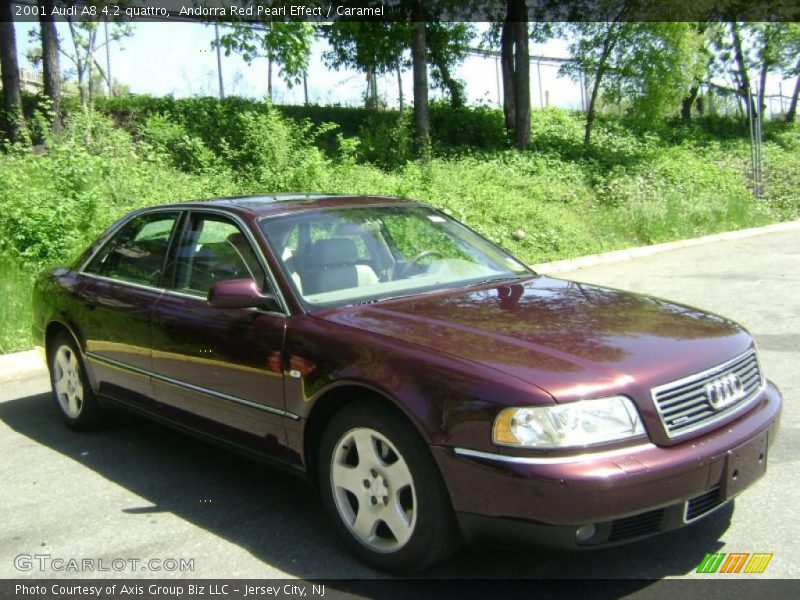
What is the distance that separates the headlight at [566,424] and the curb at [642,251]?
765 centimetres

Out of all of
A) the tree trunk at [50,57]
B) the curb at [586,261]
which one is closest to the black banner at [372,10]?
the tree trunk at [50,57]

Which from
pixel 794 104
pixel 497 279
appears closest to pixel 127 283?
pixel 497 279

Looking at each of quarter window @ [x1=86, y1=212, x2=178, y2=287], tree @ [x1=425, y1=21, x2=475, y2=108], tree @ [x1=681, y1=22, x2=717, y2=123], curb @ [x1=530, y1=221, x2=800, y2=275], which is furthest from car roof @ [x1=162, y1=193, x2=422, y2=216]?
tree @ [x1=681, y1=22, x2=717, y2=123]

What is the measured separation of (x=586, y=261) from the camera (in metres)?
13.0

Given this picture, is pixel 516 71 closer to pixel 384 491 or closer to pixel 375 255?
pixel 375 255

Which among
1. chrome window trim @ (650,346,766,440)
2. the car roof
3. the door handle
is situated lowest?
chrome window trim @ (650,346,766,440)

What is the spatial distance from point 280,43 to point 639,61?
1059 cm

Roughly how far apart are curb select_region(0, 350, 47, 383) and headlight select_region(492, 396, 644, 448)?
540 cm

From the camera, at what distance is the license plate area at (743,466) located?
323 cm

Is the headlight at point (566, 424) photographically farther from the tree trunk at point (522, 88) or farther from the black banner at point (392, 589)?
the tree trunk at point (522, 88)

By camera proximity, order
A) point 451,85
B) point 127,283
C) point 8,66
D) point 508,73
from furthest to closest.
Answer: point 451,85 → point 508,73 → point 8,66 → point 127,283

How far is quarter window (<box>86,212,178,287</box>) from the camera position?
16.6 ft

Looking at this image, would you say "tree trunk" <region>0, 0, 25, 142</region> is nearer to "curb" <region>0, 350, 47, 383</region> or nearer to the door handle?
"curb" <region>0, 350, 47, 383</region>

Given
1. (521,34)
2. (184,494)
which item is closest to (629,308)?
(184,494)
